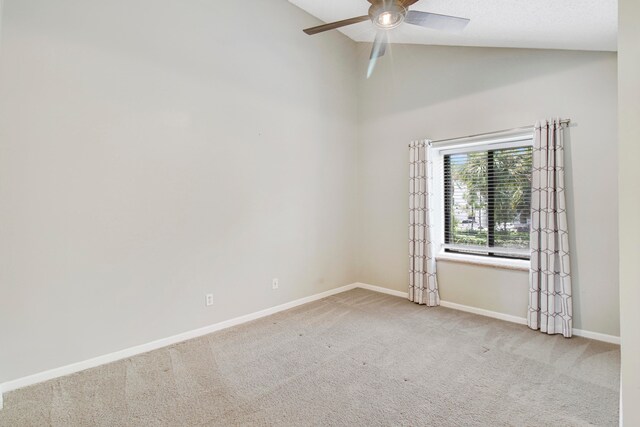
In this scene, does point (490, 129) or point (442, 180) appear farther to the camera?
point (442, 180)

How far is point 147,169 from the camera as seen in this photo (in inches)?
106

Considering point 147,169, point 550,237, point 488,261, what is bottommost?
point 488,261

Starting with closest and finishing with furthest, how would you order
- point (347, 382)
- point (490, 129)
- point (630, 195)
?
point (630, 195) < point (347, 382) < point (490, 129)

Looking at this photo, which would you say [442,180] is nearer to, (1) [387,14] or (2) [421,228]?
(2) [421,228]

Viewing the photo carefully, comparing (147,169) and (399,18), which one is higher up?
(399,18)

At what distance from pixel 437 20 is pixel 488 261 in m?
2.53

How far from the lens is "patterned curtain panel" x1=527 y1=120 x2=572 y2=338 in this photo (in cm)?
293

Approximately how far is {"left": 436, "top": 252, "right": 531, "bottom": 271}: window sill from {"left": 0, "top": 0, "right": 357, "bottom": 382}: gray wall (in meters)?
1.67

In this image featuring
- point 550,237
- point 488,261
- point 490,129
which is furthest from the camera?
point 488,261

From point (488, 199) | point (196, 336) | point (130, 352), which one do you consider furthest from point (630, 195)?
point (130, 352)

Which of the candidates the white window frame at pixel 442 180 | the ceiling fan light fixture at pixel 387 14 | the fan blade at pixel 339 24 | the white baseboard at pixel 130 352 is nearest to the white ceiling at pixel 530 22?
the ceiling fan light fixture at pixel 387 14

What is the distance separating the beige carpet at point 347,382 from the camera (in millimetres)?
1859

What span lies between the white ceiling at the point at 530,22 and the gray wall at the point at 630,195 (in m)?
1.12

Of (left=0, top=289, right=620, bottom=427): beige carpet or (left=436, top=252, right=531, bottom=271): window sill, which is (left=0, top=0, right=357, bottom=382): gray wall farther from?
(left=436, top=252, right=531, bottom=271): window sill
